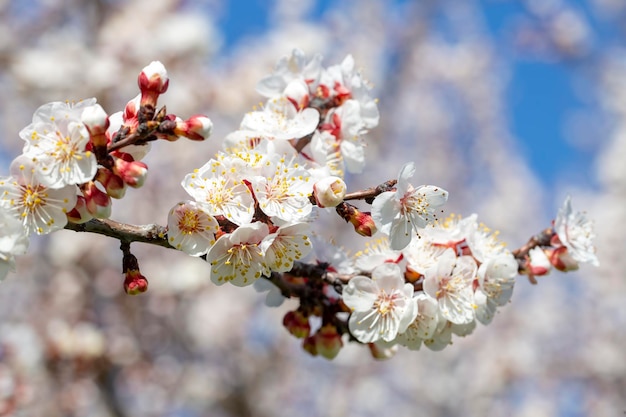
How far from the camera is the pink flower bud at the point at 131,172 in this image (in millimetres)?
1355

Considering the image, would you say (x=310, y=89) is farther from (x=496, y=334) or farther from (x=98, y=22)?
(x=496, y=334)

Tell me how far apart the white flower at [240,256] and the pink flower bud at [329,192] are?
146 mm

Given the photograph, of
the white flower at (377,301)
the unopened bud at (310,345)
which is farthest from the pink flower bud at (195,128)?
the unopened bud at (310,345)

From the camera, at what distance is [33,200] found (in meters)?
1.33

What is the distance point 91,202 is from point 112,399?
323 centimetres

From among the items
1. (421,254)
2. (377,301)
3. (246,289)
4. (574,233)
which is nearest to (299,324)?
(377,301)

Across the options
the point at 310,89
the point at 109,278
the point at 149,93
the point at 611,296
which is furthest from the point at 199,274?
the point at 611,296

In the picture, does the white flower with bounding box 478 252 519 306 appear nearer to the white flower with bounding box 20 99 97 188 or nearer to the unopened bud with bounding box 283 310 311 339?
the unopened bud with bounding box 283 310 311 339

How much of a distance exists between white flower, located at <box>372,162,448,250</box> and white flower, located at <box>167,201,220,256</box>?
0.39 meters

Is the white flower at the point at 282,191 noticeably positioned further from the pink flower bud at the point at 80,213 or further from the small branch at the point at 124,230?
the pink flower bud at the point at 80,213

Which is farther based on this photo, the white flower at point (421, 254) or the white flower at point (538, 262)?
the white flower at point (538, 262)

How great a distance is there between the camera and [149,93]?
57.6 inches

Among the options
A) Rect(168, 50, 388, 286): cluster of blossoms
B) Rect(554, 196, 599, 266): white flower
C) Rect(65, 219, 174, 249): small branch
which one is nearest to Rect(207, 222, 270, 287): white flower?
Rect(168, 50, 388, 286): cluster of blossoms

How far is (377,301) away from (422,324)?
13 centimetres
